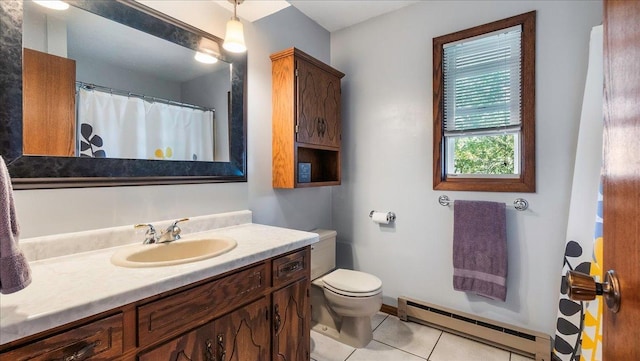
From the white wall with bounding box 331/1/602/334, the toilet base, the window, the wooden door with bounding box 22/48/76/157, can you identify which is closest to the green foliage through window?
the window

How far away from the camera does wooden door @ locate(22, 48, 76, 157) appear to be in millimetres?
1100

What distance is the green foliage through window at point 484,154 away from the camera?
6.57ft

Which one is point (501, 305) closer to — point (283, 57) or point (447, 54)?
point (447, 54)

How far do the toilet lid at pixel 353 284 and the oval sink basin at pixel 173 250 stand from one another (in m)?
0.88

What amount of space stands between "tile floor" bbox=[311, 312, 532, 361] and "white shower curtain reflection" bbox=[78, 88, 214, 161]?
58.3 inches

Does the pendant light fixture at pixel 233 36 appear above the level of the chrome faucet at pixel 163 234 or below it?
above

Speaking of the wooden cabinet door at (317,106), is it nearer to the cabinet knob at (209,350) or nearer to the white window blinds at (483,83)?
the white window blinds at (483,83)

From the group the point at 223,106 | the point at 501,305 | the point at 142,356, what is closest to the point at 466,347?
the point at 501,305

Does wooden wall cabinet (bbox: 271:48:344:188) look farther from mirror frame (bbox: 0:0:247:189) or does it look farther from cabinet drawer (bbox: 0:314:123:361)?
cabinet drawer (bbox: 0:314:123:361)

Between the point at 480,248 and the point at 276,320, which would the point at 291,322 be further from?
the point at 480,248

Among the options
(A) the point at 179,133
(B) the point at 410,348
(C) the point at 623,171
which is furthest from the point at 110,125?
(B) the point at 410,348

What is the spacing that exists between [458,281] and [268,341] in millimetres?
1430

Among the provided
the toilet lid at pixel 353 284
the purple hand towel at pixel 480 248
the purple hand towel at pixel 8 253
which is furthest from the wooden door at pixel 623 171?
the purple hand towel at pixel 480 248

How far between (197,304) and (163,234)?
0.51m
